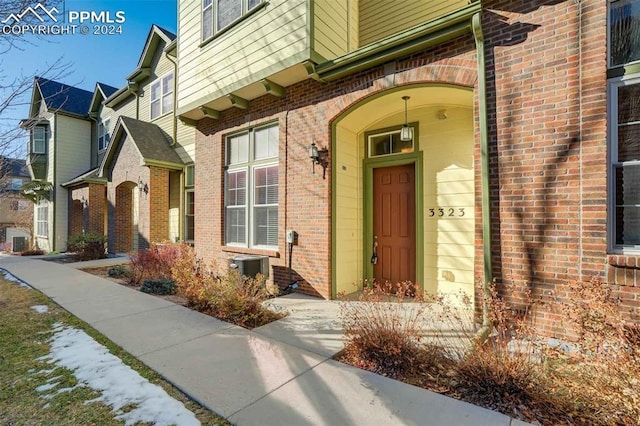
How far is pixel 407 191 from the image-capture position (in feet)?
20.1

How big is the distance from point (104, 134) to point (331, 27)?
1606cm

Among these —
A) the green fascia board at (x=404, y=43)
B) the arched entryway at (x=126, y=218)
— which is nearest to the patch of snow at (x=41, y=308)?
the green fascia board at (x=404, y=43)

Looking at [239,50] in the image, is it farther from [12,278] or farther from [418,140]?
[12,278]

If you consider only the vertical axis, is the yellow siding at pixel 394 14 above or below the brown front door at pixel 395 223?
above

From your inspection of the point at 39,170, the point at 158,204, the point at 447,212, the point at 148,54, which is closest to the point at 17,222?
the point at 39,170

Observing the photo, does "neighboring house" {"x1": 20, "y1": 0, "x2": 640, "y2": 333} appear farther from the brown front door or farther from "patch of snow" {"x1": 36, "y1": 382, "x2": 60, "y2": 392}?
"patch of snow" {"x1": 36, "y1": 382, "x2": 60, "y2": 392}

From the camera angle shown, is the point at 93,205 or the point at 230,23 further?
the point at 93,205

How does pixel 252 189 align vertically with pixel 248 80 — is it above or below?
below

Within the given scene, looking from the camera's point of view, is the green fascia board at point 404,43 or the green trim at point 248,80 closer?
the green fascia board at point 404,43

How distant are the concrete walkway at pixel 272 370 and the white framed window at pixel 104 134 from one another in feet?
45.1

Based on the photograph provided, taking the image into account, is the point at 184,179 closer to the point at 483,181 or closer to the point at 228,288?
the point at 228,288

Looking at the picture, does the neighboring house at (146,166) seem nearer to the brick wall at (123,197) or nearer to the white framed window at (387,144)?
the brick wall at (123,197)

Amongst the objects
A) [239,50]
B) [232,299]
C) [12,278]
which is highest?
[239,50]

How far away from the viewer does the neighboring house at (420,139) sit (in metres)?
3.57
